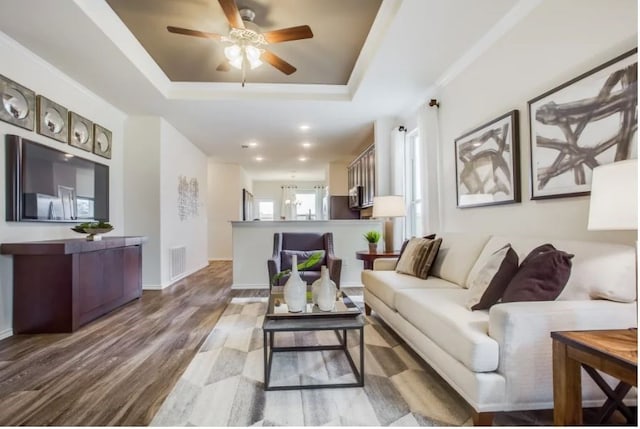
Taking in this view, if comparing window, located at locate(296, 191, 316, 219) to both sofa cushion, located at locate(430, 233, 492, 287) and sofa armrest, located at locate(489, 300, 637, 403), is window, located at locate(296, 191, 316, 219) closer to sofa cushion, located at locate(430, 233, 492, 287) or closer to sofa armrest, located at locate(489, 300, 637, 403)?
sofa cushion, located at locate(430, 233, 492, 287)

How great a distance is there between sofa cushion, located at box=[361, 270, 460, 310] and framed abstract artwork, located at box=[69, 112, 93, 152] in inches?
142

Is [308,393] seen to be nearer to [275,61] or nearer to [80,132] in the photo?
[275,61]

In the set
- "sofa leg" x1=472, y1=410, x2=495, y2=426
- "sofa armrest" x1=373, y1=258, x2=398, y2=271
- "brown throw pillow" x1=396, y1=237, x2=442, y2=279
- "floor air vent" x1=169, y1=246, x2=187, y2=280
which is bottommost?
"sofa leg" x1=472, y1=410, x2=495, y2=426

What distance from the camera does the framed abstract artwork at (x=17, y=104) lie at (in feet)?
9.59

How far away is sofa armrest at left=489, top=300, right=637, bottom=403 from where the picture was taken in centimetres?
153

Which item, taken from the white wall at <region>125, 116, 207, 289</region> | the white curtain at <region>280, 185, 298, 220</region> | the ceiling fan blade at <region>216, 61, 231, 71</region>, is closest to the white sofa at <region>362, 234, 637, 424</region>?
the ceiling fan blade at <region>216, 61, 231, 71</region>

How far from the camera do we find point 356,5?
9.55 feet

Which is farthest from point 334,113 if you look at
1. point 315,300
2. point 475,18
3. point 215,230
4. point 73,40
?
point 215,230

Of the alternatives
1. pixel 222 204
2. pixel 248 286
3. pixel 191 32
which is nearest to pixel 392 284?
pixel 191 32

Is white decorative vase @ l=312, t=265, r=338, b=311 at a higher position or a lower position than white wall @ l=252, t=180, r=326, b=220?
lower

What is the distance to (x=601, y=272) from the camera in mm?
1711

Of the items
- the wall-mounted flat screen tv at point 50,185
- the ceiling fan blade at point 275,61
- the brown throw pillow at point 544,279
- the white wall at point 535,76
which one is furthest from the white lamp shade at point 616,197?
the wall-mounted flat screen tv at point 50,185

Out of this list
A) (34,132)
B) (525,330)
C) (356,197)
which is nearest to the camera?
(525,330)

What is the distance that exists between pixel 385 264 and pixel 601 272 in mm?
2154
